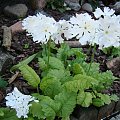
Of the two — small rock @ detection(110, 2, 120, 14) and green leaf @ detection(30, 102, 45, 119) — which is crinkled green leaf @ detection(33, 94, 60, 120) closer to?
green leaf @ detection(30, 102, 45, 119)

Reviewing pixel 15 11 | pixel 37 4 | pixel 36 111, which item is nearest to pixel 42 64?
pixel 36 111

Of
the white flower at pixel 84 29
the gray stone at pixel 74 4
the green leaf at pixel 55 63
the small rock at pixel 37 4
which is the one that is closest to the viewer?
the white flower at pixel 84 29

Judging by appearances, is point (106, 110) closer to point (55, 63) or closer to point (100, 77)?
point (100, 77)

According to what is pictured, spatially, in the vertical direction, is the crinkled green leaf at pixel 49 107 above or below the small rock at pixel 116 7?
below

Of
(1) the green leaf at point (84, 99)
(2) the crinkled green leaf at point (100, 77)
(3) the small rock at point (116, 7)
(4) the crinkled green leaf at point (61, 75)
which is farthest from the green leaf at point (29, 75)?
(3) the small rock at point (116, 7)

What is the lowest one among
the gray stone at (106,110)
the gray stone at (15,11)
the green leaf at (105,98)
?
the gray stone at (106,110)

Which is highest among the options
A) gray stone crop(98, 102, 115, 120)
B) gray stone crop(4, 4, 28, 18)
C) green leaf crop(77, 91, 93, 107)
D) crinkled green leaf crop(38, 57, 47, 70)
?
crinkled green leaf crop(38, 57, 47, 70)

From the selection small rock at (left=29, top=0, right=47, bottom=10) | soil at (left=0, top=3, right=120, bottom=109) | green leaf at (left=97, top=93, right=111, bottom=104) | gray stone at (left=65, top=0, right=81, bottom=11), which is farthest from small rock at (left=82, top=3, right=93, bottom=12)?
green leaf at (left=97, top=93, right=111, bottom=104)

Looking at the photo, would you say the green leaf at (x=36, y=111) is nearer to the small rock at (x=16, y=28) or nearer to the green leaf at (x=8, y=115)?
the green leaf at (x=8, y=115)
